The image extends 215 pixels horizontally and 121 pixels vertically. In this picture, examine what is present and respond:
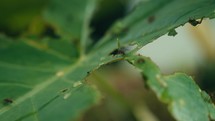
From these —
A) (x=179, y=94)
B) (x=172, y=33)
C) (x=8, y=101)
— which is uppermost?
(x=8, y=101)

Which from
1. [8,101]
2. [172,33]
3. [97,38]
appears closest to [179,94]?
[172,33]

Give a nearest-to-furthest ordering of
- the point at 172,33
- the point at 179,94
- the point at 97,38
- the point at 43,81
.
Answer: the point at 179,94, the point at 172,33, the point at 43,81, the point at 97,38

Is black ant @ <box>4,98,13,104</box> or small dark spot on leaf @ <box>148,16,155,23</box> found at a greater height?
small dark spot on leaf @ <box>148,16,155,23</box>

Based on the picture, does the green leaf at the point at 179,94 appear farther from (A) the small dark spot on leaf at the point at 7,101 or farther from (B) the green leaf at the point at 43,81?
(A) the small dark spot on leaf at the point at 7,101

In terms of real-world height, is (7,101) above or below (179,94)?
above

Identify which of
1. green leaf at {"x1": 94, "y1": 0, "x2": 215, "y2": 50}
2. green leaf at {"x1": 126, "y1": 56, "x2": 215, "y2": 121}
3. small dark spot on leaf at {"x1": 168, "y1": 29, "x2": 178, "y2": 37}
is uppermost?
green leaf at {"x1": 94, "y1": 0, "x2": 215, "y2": 50}

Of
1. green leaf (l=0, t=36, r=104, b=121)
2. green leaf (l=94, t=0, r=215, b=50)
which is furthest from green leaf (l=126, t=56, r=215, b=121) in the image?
green leaf (l=0, t=36, r=104, b=121)

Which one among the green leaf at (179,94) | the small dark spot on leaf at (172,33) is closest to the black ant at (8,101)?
the green leaf at (179,94)

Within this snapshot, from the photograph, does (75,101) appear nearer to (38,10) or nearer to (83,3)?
(83,3)

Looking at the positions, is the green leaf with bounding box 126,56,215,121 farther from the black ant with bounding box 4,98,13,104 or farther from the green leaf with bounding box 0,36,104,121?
the black ant with bounding box 4,98,13,104

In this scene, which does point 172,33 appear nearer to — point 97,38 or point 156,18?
point 156,18
